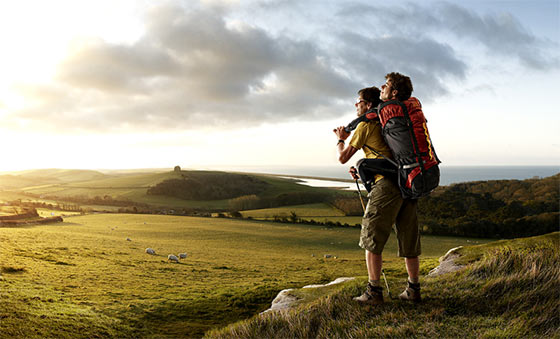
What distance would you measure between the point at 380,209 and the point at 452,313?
68.2 inches

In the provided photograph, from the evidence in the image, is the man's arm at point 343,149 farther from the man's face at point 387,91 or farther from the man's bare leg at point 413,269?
the man's bare leg at point 413,269

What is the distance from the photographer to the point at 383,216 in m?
4.62

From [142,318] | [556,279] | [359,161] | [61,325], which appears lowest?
Answer: [142,318]

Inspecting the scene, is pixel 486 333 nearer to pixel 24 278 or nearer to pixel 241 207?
pixel 24 278

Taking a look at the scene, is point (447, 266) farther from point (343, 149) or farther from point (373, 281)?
point (343, 149)

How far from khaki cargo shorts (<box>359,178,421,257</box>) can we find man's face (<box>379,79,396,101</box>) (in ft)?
3.93

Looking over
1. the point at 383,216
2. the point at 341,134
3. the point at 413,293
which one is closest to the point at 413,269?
the point at 413,293

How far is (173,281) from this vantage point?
9.16 m

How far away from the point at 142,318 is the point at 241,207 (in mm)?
49840

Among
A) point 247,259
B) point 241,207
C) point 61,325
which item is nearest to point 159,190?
point 241,207

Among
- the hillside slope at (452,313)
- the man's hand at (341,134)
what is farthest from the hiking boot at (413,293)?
the man's hand at (341,134)

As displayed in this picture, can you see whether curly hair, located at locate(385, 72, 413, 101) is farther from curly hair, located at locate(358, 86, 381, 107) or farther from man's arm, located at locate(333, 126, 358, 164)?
man's arm, located at locate(333, 126, 358, 164)

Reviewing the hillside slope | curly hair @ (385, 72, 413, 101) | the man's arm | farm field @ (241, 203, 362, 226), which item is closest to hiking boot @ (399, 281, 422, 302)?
the hillside slope

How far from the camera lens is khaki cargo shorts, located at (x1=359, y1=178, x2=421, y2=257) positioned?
15.1ft
